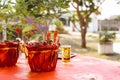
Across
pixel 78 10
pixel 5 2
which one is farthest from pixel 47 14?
pixel 78 10

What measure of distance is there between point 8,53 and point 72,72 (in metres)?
0.48

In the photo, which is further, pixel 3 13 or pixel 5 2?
pixel 5 2

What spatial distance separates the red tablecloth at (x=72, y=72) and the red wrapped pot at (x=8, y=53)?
0.05 m

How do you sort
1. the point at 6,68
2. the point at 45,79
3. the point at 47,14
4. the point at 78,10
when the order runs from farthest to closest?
the point at 78,10 < the point at 47,14 < the point at 6,68 < the point at 45,79

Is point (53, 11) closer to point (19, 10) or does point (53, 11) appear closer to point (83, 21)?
point (19, 10)

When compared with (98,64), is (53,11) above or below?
above

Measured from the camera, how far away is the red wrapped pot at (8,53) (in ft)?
5.31

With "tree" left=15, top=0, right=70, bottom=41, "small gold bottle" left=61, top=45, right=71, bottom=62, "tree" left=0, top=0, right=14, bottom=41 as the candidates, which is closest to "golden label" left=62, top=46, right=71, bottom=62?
"small gold bottle" left=61, top=45, right=71, bottom=62

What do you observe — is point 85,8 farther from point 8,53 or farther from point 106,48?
point 8,53

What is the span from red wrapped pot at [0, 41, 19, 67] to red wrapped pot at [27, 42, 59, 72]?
24 centimetres

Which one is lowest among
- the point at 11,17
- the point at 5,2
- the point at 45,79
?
the point at 45,79

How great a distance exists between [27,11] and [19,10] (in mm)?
53

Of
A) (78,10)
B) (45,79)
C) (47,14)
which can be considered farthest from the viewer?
(78,10)

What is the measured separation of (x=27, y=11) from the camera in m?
1.66
